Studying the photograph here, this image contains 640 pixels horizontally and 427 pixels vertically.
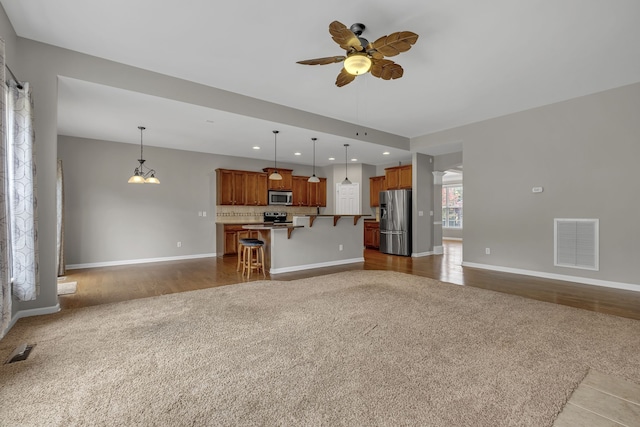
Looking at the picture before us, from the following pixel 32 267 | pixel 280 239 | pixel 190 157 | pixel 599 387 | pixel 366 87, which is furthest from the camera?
pixel 190 157

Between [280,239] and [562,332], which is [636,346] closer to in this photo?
[562,332]

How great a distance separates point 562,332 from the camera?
260cm

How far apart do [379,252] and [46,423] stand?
A: 23.6 feet

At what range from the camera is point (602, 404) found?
1645mm

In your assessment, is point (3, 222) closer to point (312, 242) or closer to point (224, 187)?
point (312, 242)

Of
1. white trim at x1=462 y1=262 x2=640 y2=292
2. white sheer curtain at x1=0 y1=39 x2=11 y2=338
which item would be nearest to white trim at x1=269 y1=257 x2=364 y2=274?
white trim at x1=462 y1=262 x2=640 y2=292

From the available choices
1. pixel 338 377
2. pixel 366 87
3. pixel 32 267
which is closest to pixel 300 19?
pixel 366 87

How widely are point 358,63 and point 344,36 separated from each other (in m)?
0.30

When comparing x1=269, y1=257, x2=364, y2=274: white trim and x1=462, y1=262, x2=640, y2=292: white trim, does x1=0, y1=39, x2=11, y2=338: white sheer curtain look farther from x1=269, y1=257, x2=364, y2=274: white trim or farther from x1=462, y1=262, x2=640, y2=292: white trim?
x1=462, y1=262, x2=640, y2=292: white trim

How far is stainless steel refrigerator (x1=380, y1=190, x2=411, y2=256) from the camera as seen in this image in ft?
23.9

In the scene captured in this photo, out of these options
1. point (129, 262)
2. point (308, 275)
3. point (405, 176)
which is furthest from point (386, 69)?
point (129, 262)

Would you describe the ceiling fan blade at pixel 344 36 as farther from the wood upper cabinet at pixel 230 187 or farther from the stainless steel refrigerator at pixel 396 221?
the wood upper cabinet at pixel 230 187

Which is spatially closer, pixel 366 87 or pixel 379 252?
pixel 366 87

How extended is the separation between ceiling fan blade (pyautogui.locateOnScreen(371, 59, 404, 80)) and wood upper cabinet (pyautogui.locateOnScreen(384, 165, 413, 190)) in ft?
15.7
